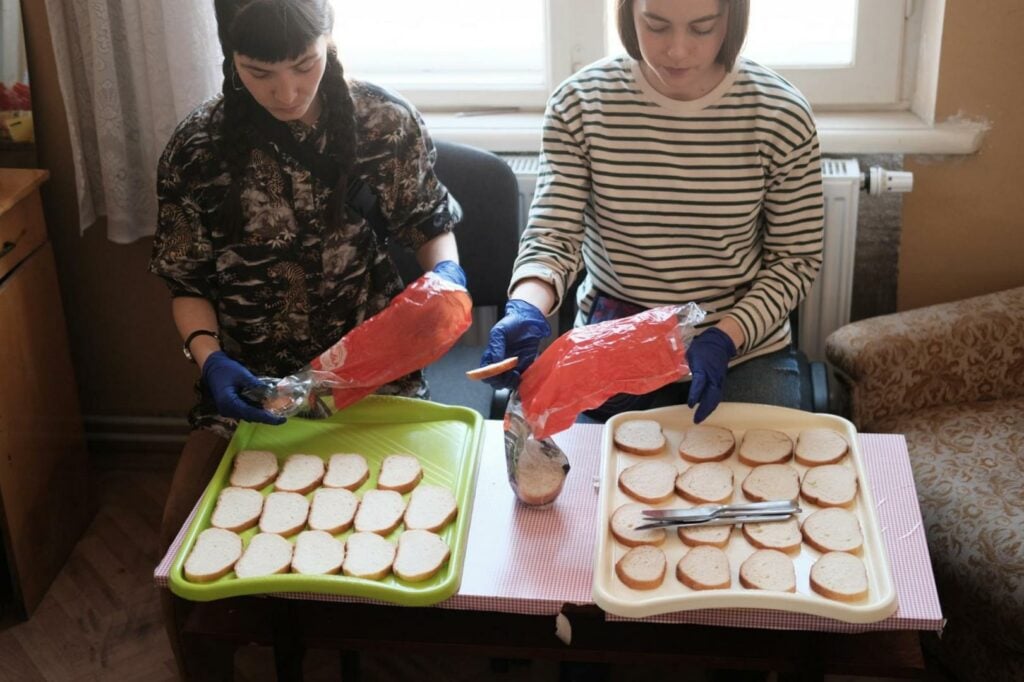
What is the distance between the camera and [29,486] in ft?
7.64

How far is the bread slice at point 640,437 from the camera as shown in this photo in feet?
5.23

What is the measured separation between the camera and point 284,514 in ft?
5.02

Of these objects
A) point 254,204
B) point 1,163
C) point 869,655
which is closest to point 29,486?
point 1,163

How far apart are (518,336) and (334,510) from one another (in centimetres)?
38

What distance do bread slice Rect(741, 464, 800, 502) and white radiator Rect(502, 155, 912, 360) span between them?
2.77ft

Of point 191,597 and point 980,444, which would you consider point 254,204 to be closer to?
point 191,597

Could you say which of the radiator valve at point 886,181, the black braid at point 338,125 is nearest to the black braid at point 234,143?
the black braid at point 338,125

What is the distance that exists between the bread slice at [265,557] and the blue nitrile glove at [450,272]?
1.73 feet

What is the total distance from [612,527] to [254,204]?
0.81 m

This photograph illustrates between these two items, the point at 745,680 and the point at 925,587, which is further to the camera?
the point at 745,680

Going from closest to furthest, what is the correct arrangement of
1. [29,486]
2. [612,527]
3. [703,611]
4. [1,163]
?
1. [703,611]
2. [612,527]
3. [29,486]
4. [1,163]

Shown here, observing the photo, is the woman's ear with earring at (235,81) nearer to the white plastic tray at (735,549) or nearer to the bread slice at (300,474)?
the bread slice at (300,474)

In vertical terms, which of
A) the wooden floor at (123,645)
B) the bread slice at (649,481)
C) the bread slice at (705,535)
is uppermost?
the bread slice at (649,481)

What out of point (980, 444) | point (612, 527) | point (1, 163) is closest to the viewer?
point (612, 527)
